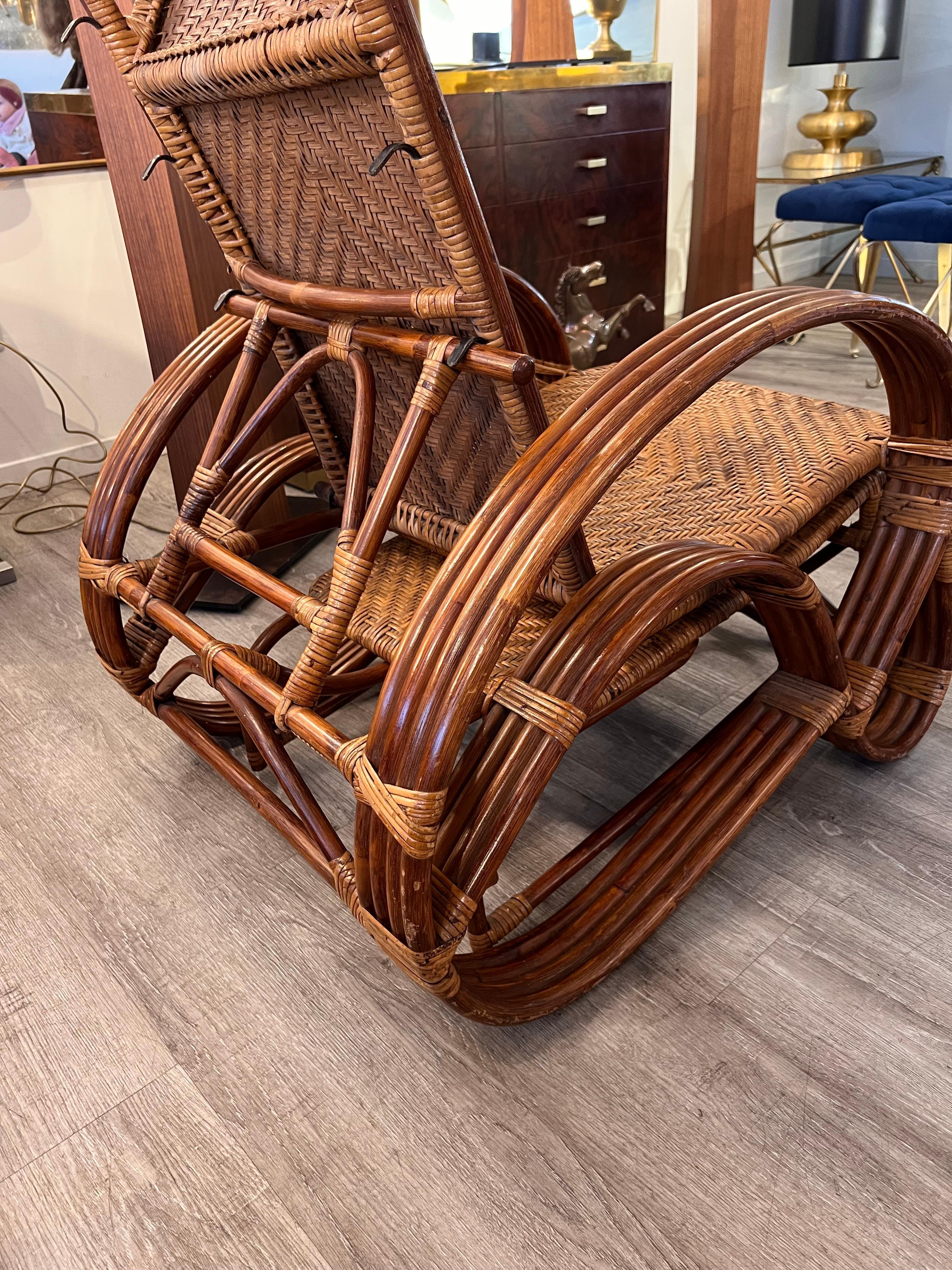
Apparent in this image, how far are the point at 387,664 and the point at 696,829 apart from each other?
42 centimetres

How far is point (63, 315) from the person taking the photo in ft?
8.48

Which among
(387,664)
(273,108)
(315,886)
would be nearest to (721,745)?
(387,664)

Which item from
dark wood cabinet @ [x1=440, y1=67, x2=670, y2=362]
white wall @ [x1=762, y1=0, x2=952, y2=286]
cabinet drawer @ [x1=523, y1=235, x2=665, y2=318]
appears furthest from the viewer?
white wall @ [x1=762, y1=0, x2=952, y2=286]

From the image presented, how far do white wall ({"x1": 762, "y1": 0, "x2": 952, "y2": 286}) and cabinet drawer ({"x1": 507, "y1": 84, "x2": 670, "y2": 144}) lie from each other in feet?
4.44

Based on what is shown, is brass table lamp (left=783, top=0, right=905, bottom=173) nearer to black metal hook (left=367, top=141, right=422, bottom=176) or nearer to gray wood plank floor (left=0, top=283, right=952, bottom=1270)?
gray wood plank floor (left=0, top=283, right=952, bottom=1270)

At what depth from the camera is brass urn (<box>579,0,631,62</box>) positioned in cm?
305

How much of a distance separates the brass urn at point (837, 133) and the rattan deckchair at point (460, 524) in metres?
2.56

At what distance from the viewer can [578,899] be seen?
110 cm

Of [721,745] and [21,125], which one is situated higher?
[21,125]

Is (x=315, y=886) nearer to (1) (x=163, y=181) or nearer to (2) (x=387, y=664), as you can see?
(2) (x=387, y=664)

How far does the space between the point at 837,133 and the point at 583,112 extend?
1.57m

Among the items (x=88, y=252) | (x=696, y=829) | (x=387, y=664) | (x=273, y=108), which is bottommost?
(x=696, y=829)

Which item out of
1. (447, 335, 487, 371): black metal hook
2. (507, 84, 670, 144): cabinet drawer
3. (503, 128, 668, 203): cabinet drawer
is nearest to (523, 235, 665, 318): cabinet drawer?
(503, 128, 668, 203): cabinet drawer

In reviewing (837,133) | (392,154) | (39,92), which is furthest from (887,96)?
(392,154)
